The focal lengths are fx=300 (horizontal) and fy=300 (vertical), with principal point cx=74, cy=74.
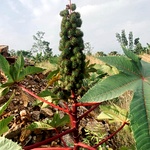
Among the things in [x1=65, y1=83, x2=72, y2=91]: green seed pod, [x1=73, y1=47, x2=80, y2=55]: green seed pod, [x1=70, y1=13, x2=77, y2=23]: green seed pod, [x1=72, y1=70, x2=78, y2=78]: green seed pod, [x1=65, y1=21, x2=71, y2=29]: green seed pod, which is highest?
[x1=70, y1=13, x2=77, y2=23]: green seed pod

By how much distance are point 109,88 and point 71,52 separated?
0.43 m

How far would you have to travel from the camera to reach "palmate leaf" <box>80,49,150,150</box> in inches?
29.5

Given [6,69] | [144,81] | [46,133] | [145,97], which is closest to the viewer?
[145,97]

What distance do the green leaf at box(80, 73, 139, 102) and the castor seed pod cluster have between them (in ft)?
1.04

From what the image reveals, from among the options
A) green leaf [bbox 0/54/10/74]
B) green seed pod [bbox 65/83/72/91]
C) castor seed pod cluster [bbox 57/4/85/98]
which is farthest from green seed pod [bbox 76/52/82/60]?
green leaf [bbox 0/54/10/74]

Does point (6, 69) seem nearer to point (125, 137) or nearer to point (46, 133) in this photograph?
point (46, 133)

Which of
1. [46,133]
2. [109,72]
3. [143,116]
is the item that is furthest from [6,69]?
[46,133]

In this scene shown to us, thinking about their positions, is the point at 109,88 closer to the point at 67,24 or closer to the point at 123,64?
the point at 123,64

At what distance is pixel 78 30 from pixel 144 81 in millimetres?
408

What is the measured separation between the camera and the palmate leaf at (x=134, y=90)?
2.45 feet

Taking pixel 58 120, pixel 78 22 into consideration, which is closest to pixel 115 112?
pixel 58 120

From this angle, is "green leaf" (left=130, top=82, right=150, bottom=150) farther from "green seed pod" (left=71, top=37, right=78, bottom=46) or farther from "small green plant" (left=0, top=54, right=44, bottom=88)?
"small green plant" (left=0, top=54, right=44, bottom=88)

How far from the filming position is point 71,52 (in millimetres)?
1257

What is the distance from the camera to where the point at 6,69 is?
133 cm
